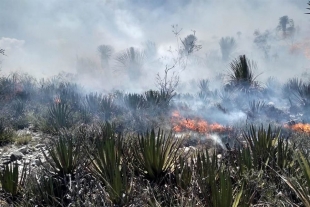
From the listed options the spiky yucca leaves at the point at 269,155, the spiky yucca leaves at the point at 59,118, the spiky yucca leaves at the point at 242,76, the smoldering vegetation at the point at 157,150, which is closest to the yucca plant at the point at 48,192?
the smoldering vegetation at the point at 157,150

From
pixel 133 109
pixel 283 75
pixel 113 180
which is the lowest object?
pixel 113 180

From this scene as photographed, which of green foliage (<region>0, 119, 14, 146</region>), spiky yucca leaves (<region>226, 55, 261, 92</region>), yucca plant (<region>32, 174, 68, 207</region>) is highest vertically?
spiky yucca leaves (<region>226, 55, 261, 92</region>)

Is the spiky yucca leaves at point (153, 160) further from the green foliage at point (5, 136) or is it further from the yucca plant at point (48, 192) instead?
the green foliage at point (5, 136)

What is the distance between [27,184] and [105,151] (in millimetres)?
1222

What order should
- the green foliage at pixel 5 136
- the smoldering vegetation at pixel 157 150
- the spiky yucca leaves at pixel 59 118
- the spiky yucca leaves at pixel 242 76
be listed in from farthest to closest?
the spiky yucca leaves at pixel 242 76 < the spiky yucca leaves at pixel 59 118 < the green foliage at pixel 5 136 < the smoldering vegetation at pixel 157 150

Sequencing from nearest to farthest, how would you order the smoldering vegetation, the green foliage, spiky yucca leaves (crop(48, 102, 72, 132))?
the smoldering vegetation
the green foliage
spiky yucca leaves (crop(48, 102, 72, 132))

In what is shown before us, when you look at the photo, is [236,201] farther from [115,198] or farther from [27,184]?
[27,184]

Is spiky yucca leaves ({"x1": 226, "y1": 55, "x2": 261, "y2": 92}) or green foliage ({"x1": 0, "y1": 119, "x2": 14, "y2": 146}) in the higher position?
spiky yucca leaves ({"x1": 226, "y1": 55, "x2": 261, "y2": 92})

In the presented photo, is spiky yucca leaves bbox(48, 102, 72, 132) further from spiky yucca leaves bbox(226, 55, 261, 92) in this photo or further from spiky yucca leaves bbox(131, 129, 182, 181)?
spiky yucca leaves bbox(226, 55, 261, 92)

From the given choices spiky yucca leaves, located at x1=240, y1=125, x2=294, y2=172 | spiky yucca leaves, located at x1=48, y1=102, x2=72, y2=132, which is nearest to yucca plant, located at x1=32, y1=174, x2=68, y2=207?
spiky yucca leaves, located at x1=240, y1=125, x2=294, y2=172

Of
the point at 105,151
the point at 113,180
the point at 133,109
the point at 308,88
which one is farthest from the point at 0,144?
the point at 308,88

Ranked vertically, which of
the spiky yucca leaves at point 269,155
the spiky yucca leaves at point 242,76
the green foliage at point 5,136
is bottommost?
the spiky yucca leaves at point 269,155

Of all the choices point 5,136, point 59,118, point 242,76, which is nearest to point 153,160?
point 5,136

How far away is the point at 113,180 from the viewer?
404 cm
